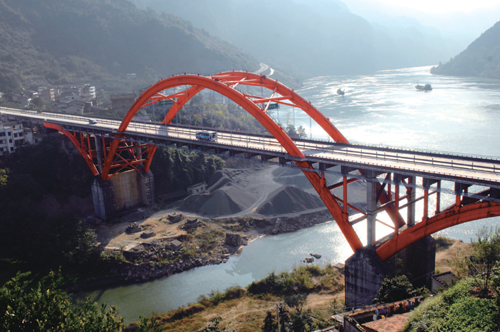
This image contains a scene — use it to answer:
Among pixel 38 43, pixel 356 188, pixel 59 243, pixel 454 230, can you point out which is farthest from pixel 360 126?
pixel 38 43

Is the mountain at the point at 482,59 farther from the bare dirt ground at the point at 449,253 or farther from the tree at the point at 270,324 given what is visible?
the tree at the point at 270,324

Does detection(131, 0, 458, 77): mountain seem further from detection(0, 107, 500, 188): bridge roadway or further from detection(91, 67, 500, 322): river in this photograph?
detection(0, 107, 500, 188): bridge roadway

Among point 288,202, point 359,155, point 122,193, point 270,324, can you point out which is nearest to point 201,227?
point 288,202

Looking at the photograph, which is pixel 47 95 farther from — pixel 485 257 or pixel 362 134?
pixel 485 257

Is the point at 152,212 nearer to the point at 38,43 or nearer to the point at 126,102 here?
the point at 126,102

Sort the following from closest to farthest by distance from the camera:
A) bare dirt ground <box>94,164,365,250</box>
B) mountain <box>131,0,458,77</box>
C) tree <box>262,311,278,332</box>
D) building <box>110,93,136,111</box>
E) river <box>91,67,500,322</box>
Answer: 1. tree <box>262,311,278,332</box>
2. river <box>91,67,500,322</box>
3. bare dirt ground <box>94,164,365,250</box>
4. building <box>110,93,136,111</box>
5. mountain <box>131,0,458,77</box>

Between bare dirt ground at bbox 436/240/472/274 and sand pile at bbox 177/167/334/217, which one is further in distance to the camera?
sand pile at bbox 177/167/334/217

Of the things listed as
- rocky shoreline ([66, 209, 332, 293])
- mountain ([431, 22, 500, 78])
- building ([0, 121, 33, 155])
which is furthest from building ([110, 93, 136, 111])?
mountain ([431, 22, 500, 78])
